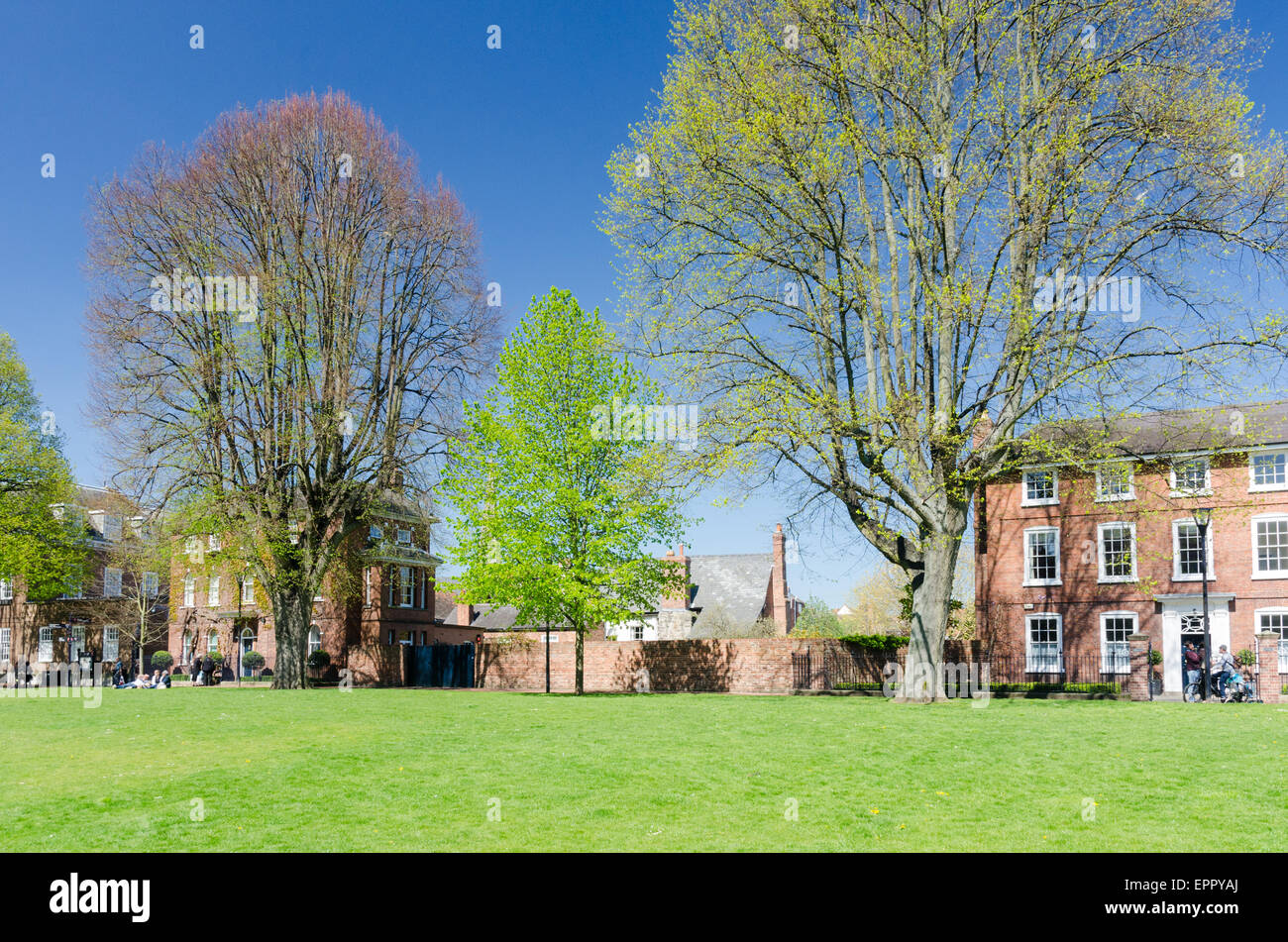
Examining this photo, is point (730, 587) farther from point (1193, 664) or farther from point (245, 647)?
point (1193, 664)

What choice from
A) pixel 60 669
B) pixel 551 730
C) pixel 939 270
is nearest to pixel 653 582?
pixel 939 270

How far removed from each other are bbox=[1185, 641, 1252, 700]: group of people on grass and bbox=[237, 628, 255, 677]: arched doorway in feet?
141

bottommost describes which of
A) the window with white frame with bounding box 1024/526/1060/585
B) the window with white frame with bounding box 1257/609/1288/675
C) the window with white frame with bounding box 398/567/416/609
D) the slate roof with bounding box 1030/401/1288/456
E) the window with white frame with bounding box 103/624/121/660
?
the window with white frame with bounding box 103/624/121/660

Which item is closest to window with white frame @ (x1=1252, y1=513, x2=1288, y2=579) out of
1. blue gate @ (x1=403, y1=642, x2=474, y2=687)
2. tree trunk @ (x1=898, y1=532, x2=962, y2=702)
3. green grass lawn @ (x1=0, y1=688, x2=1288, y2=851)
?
tree trunk @ (x1=898, y1=532, x2=962, y2=702)

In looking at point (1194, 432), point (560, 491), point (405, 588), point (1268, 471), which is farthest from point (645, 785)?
point (405, 588)

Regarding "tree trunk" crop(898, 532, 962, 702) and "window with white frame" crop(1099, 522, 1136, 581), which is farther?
"window with white frame" crop(1099, 522, 1136, 581)

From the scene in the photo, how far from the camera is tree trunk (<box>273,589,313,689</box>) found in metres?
37.8

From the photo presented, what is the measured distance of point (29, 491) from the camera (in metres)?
47.2

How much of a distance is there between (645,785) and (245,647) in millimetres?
47042

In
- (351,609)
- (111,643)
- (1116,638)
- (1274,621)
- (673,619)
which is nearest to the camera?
(1274,621)

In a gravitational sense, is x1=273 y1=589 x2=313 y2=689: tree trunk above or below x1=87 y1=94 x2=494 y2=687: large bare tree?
below

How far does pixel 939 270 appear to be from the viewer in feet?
86.1

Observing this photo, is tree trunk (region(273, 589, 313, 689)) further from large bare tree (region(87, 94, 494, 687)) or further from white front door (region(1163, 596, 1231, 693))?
white front door (region(1163, 596, 1231, 693))
